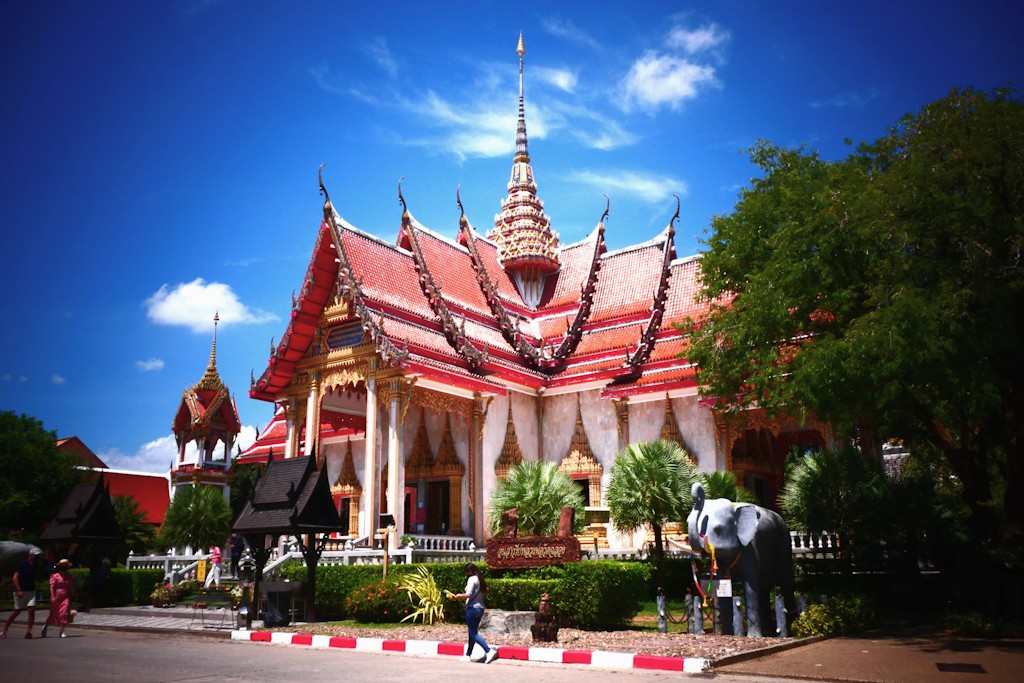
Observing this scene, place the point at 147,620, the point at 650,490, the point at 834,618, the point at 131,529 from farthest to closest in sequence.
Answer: the point at 131,529, the point at 147,620, the point at 650,490, the point at 834,618

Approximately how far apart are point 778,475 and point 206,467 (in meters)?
26.2

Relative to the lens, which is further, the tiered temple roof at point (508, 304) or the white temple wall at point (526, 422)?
the white temple wall at point (526, 422)

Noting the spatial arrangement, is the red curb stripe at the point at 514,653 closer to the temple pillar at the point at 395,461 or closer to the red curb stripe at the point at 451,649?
the red curb stripe at the point at 451,649

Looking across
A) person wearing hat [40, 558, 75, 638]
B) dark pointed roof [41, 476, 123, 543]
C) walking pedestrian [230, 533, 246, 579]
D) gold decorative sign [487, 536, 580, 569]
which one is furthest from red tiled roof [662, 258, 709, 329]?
person wearing hat [40, 558, 75, 638]

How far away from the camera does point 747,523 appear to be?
11.7 meters

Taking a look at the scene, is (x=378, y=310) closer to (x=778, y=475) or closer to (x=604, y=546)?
(x=604, y=546)

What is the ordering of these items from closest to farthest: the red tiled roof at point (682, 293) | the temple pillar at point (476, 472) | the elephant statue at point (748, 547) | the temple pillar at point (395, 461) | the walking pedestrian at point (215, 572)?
1. the elephant statue at point (748, 547)
2. the temple pillar at point (395, 461)
3. the walking pedestrian at point (215, 572)
4. the temple pillar at point (476, 472)
5. the red tiled roof at point (682, 293)

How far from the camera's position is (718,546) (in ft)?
37.9

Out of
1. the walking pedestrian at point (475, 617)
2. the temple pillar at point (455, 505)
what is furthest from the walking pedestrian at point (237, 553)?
the walking pedestrian at point (475, 617)

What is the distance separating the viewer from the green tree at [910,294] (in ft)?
36.0

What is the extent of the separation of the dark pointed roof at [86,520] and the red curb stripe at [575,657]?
14099 millimetres

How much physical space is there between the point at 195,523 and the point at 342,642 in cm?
1523

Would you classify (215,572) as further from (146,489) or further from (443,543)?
(146,489)

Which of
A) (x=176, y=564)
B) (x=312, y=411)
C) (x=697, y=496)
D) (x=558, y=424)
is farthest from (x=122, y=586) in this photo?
(x=697, y=496)
